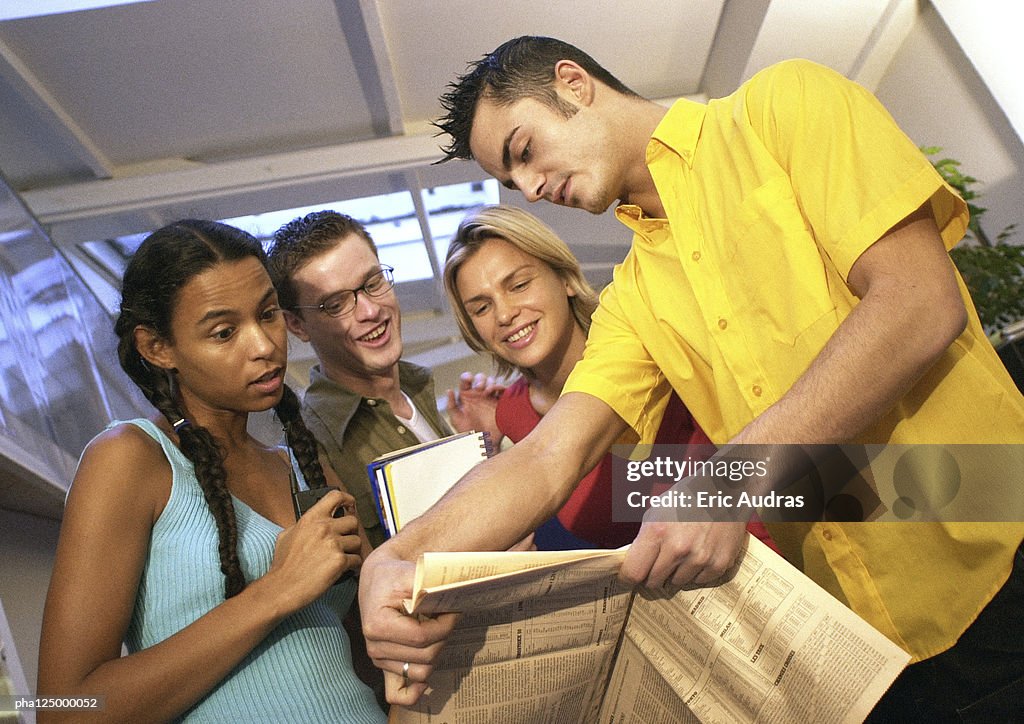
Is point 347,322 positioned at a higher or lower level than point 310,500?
lower

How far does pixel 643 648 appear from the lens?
109cm

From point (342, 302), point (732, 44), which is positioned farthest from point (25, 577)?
point (732, 44)

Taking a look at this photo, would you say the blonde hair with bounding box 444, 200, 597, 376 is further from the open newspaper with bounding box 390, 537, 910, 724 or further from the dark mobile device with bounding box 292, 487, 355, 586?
the open newspaper with bounding box 390, 537, 910, 724

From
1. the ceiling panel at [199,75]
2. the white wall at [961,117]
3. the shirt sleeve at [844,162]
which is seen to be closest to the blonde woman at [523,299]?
the shirt sleeve at [844,162]

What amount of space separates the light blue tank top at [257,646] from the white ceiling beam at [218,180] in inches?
139

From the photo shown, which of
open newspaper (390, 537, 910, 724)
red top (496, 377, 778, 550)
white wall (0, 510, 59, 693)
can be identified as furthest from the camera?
white wall (0, 510, 59, 693)

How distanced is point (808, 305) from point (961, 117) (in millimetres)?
3985

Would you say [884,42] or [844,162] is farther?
[884,42]

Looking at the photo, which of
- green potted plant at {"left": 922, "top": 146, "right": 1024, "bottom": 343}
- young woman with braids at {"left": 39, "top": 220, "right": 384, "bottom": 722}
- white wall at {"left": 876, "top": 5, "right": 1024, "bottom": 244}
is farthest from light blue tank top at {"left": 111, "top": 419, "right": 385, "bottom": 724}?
white wall at {"left": 876, "top": 5, "right": 1024, "bottom": 244}

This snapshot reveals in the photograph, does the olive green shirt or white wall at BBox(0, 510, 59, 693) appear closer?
the olive green shirt

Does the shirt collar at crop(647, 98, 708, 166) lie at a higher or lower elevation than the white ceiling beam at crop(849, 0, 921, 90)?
higher

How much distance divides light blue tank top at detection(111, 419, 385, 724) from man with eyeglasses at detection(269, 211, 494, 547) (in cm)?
75

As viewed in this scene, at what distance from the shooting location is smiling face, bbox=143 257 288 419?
4.92 feet

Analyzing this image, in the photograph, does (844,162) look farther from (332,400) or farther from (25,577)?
(25,577)
